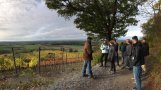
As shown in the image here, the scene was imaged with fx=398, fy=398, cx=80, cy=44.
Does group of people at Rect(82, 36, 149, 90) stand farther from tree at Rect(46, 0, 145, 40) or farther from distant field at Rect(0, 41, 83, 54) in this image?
tree at Rect(46, 0, 145, 40)

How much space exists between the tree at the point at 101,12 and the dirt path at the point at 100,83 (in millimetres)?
15068

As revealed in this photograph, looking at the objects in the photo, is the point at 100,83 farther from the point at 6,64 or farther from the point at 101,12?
the point at 101,12

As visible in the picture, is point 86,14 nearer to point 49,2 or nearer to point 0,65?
point 49,2

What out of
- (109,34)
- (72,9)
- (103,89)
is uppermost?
(72,9)

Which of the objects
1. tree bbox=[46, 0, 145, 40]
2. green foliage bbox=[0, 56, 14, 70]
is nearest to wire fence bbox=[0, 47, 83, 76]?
green foliage bbox=[0, 56, 14, 70]

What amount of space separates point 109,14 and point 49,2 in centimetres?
561

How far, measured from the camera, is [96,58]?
90.4 feet

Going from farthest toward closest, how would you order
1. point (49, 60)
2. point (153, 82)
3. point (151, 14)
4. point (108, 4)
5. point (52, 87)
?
point (108, 4)
point (49, 60)
point (151, 14)
point (52, 87)
point (153, 82)

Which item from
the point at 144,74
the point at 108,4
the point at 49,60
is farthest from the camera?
the point at 108,4

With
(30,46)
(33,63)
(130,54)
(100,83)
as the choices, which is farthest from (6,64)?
(30,46)

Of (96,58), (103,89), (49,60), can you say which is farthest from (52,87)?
(49,60)

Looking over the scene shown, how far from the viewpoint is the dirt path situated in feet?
57.1

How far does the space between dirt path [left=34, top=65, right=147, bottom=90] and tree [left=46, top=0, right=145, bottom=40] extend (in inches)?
593

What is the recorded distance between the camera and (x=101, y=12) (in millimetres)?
35531
